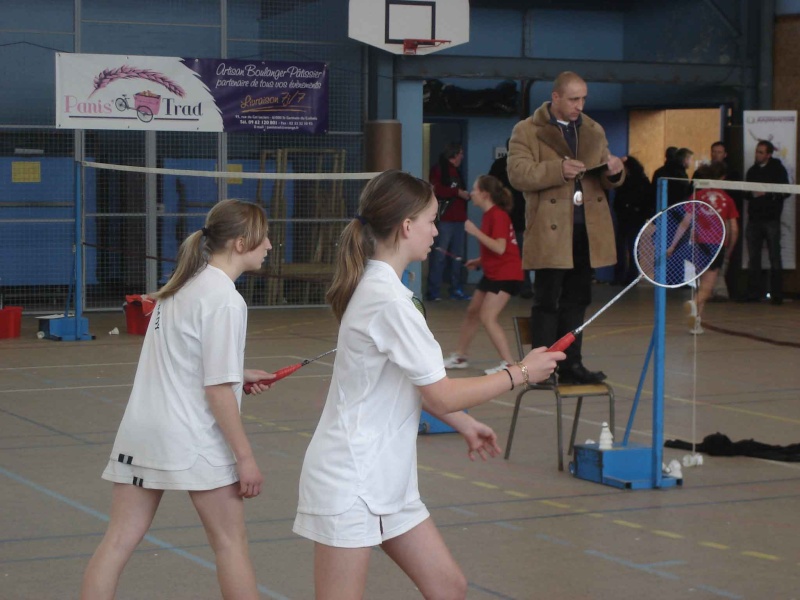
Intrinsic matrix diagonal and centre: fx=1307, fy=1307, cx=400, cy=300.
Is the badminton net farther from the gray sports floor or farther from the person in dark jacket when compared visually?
the person in dark jacket

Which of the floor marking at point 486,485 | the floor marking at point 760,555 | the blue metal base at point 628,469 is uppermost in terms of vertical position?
the blue metal base at point 628,469

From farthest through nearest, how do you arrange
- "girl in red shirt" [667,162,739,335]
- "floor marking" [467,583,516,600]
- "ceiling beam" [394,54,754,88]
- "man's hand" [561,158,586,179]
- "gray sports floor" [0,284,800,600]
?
"ceiling beam" [394,54,754,88]
"girl in red shirt" [667,162,739,335]
"man's hand" [561,158,586,179]
"gray sports floor" [0,284,800,600]
"floor marking" [467,583,516,600]

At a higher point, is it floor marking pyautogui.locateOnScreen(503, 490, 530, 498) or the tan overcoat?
the tan overcoat

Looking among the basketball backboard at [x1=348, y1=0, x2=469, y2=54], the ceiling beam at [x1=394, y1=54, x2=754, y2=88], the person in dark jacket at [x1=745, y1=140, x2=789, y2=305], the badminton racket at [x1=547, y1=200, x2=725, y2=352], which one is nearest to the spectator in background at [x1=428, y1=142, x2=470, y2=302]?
the ceiling beam at [x1=394, y1=54, x2=754, y2=88]

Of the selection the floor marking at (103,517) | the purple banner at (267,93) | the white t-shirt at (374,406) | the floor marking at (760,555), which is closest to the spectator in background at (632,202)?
the purple banner at (267,93)

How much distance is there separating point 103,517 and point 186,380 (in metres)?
2.68

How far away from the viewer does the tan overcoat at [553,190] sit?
9453mm

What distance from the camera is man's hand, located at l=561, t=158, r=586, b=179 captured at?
920 cm

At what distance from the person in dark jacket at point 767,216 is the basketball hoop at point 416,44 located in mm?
4829

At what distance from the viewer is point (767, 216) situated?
1900 cm

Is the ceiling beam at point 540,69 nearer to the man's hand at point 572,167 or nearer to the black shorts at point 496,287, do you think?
the black shorts at point 496,287

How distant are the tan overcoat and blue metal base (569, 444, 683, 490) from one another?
7.07 feet

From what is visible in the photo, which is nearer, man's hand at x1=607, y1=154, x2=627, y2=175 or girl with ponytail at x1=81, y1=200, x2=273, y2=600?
girl with ponytail at x1=81, y1=200, x2=273, y2=600

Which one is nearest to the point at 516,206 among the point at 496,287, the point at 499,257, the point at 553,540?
the point at 499,257
